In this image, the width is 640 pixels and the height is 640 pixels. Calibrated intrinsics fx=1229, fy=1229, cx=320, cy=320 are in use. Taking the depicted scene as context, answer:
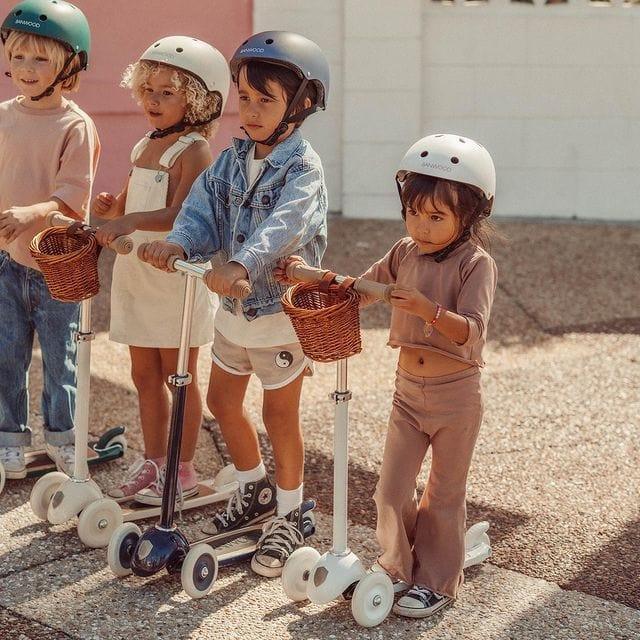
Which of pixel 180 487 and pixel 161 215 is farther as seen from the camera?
pixel 180 487

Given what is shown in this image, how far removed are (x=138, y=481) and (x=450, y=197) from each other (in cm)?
176

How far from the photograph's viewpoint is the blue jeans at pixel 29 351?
4750 mm

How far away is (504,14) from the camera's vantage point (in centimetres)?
962

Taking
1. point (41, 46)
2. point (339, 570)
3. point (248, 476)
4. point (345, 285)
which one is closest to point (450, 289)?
point (345, 285)

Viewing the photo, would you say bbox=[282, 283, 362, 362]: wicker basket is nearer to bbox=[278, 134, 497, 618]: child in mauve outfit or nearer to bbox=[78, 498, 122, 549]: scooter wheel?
bbox=[278, 134, 497, 618]: child in mauve outfit

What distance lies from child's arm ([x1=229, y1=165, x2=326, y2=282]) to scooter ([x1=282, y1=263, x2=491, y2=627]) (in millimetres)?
147

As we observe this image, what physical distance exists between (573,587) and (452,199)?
4.43ft

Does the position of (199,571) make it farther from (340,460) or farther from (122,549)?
(340,460)

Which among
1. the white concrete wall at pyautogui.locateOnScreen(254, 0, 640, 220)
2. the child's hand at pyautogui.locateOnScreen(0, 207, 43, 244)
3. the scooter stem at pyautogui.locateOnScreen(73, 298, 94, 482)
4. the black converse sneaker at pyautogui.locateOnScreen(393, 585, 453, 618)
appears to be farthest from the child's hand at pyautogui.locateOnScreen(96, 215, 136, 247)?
the white concrete wall at pyautogui.locateOnScreen(254, 0, 640, 220)

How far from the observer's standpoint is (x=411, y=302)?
3.36 meters

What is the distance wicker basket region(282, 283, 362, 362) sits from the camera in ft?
11.1

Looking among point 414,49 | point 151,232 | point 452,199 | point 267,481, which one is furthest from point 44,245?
point 414,49

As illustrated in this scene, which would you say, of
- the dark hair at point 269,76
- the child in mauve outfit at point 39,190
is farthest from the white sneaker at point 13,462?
the dark hair at point 269,76

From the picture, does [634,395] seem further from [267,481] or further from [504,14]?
[504,14]
